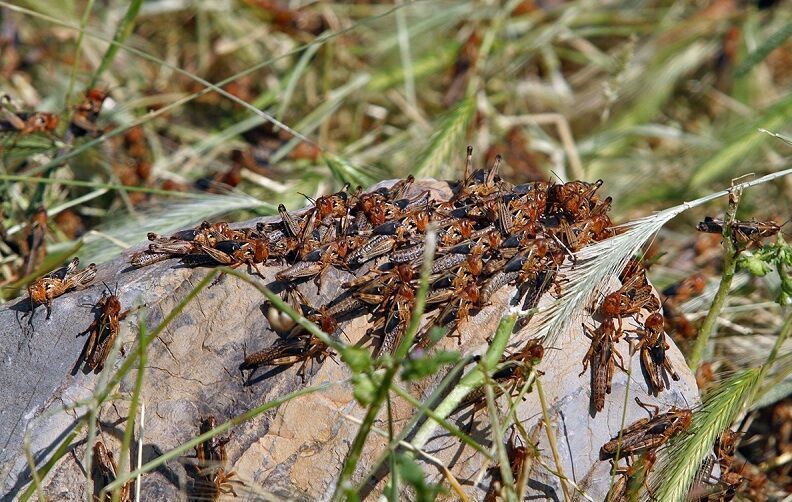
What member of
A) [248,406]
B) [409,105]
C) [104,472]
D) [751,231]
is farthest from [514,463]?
[409,105]

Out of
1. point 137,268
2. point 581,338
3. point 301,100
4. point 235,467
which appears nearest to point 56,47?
point 301,100

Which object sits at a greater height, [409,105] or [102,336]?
[409,105]

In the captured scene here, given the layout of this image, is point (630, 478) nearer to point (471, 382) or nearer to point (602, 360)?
point (602, 360)

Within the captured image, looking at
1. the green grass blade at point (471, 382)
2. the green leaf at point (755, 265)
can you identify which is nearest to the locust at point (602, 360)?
the green grass blade at point (471, 382)

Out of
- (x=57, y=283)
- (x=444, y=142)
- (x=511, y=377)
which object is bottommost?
(x=511, y=377)

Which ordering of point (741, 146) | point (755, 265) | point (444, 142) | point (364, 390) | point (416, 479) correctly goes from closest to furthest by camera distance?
point (416, 479) → point (364, 390) → point (755, 265) → point (444, 142) → point (741, 146)

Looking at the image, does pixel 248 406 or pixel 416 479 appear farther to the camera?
pixel 248 406

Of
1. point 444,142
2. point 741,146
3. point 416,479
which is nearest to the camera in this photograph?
point 416,479

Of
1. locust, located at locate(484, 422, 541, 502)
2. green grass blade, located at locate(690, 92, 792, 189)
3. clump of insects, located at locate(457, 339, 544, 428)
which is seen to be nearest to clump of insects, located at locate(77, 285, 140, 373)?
clump of insects, located at locate(457, 339, 544, 428)

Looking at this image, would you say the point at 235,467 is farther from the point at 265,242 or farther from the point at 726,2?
the point at 726,2

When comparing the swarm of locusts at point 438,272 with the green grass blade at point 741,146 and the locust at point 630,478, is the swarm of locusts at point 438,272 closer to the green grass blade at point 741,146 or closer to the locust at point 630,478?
the locust at point 630,478
